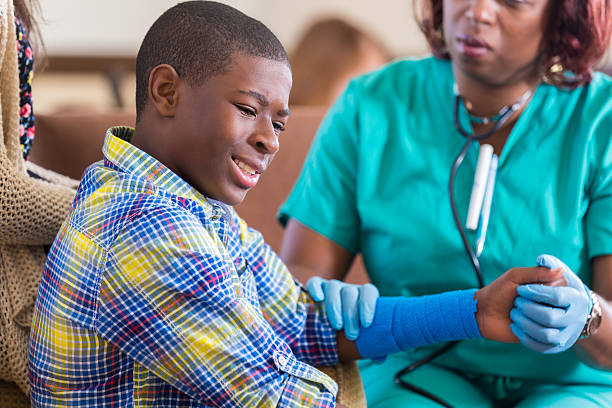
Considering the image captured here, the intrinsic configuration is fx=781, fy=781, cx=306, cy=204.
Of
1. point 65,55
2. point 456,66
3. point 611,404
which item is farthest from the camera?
point 65,55

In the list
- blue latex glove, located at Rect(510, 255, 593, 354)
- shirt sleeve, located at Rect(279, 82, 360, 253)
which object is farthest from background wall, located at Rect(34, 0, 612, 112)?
blue latex glove, located at Rect(510, 255, 593, 354)

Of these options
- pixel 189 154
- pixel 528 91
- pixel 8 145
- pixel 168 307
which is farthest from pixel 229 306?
pixel 528 91

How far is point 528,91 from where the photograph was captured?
1274mm

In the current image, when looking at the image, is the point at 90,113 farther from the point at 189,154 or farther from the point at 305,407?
the point at 305,407

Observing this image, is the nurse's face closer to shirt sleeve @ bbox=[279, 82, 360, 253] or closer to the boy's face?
shirt sleeve @ bbox=[279, 82, 360, 253]

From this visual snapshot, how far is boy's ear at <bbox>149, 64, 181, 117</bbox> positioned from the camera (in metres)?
0.85

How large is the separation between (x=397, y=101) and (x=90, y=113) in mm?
575

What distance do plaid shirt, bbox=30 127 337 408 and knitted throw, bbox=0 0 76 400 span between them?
0.28 ft

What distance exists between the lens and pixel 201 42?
33.1 inches

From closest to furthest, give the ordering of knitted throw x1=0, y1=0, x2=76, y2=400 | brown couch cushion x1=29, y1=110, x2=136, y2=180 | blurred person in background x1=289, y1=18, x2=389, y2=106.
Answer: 1. knitted throw x1=0, y1=0, x2=76, y2=400
2. brown couch cushion x1=29, y1=110, x2=136, y2=180
3. blurred person in background x1=289, y1=18, x2=389, y2=106

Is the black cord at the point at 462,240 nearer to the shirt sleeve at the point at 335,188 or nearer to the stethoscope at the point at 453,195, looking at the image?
the stethoscope at the point at 453,195

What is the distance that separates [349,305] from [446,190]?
304 millimetres

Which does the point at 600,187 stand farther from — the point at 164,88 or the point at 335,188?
the point at 164,88

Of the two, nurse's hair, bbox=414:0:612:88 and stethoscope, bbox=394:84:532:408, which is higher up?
nurse's hair, bbox=414:0:612:88
